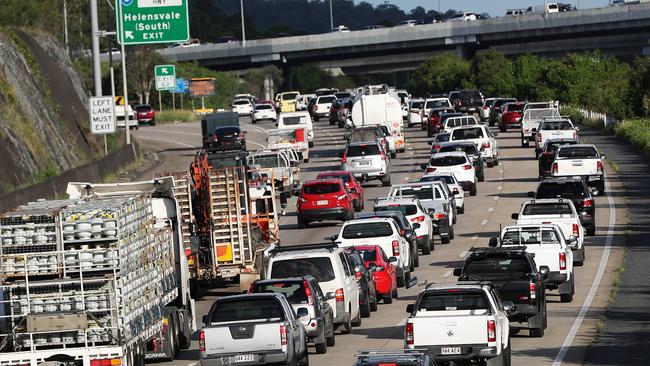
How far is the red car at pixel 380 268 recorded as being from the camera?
33.5m

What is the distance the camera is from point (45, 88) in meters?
69.8

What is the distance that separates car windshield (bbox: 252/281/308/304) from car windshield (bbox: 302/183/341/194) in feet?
77.1

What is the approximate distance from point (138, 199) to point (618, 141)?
59.5 metres

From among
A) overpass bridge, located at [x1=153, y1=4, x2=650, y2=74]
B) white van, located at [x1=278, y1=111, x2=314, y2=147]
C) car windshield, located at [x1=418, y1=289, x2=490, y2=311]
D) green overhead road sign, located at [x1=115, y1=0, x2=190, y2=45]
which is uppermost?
green overhead road sign, located at [x1=115, y1=0, x2=190, y2=45]

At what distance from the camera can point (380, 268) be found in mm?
33594

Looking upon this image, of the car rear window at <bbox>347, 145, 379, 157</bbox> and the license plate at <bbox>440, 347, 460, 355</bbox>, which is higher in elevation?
the car rear window at <bbox>347, 145, 379, 157</bbox>

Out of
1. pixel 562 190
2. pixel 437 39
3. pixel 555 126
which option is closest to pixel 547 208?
pixel 562 190

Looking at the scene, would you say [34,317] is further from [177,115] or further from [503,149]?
[177,115]

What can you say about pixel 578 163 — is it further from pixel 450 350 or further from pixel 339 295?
pixel 450 350

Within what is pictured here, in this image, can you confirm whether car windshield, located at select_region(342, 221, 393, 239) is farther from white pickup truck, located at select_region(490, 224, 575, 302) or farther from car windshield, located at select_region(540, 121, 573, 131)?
car windshield, located at select_region(540, 121, 573, 131)

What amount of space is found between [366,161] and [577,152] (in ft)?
29.5

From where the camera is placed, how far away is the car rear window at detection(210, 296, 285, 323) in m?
23.6

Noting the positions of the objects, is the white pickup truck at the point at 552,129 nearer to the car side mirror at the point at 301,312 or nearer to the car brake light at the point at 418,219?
the car brake light at the point at 418,219

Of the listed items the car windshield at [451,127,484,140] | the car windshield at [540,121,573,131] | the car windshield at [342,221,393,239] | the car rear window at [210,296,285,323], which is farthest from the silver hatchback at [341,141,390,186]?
the car rear window at [210,296,285,323]
